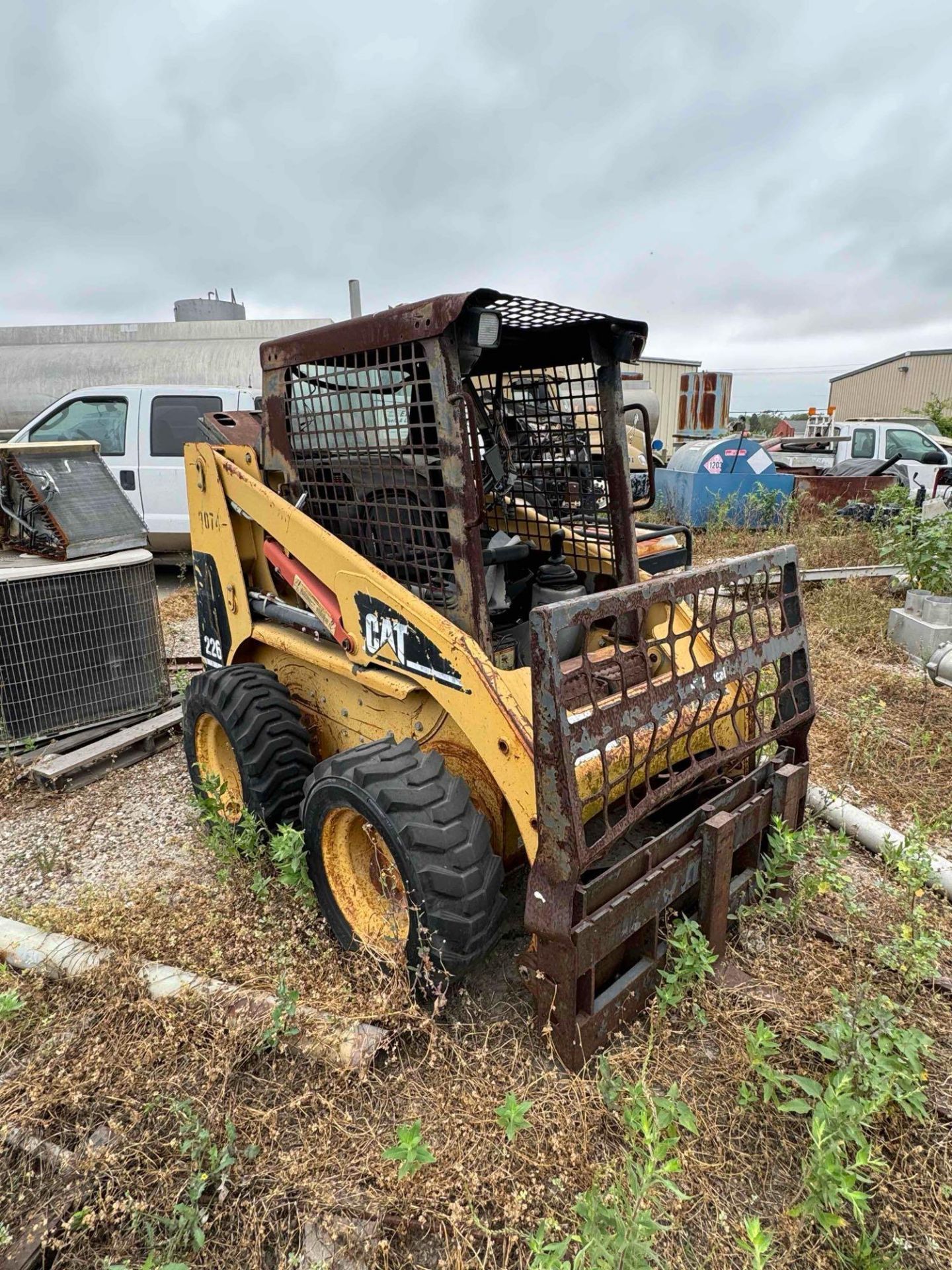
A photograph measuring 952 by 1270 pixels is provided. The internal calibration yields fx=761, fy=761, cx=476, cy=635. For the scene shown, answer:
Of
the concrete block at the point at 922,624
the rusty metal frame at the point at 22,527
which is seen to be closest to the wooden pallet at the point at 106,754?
the rusty metal frame at the point at 22,527

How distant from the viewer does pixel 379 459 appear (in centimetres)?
269

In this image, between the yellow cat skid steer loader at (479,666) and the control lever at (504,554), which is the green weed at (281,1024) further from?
the control lever at (504,554)

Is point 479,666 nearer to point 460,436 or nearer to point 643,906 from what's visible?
point 460,436

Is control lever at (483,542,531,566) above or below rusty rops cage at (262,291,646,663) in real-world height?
below

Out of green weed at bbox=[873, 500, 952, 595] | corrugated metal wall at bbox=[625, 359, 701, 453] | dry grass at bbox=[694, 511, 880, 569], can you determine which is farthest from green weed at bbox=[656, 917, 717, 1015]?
corrugated metal wall at bbox=[625, 359, 701, 453]

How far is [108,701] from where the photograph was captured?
4469 millimetres

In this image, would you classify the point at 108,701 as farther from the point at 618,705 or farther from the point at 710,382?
the point at 710,382

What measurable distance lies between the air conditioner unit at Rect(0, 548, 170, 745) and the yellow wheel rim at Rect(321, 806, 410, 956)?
245cm

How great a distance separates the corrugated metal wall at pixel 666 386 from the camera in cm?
2267

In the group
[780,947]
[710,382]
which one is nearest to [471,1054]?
[780,947]

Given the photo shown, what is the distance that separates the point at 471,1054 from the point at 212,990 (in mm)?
835

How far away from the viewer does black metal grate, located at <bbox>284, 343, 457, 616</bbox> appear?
2.52 m

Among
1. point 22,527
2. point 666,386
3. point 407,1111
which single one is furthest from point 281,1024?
point 666,386

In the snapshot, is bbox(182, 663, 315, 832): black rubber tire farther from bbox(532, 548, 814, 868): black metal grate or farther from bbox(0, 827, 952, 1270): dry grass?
bbox(532, 548, 814, 868): black metal grate
